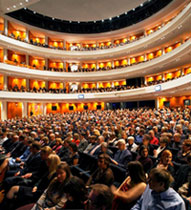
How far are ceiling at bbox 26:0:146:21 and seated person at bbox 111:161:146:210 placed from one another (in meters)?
26.5

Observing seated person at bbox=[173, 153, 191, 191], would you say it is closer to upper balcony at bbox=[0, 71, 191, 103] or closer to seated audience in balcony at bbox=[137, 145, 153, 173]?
seated audience in balcony at bbox=[137, 145, 153, 173]

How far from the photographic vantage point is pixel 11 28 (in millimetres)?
23625

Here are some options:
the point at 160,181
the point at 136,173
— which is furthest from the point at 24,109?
the point at 160,181

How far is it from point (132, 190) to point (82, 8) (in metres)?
28.3

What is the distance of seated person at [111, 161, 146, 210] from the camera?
2061 mm

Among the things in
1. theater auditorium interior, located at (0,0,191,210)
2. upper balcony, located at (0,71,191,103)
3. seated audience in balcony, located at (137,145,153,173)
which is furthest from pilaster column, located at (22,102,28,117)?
seated audience in balcony, located at (137,145,153,173)

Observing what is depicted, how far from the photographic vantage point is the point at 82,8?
25828 millimetres

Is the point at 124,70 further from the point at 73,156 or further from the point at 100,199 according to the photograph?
the point at 100,199

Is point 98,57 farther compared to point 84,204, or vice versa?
point 98,57

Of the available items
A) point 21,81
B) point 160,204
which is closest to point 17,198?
point 160,204

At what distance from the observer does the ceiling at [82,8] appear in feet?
79.2

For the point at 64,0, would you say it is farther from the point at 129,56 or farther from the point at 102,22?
the point at 129,56

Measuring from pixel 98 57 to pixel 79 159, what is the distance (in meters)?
25.7

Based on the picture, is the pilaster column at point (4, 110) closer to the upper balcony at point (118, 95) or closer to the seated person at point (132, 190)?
the upper balcony at point (118, 95)
